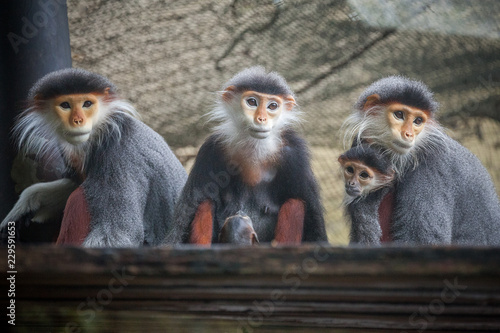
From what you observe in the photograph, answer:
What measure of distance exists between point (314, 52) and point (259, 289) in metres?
3.84

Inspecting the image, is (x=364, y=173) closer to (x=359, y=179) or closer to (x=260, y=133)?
(x=359, y=179)

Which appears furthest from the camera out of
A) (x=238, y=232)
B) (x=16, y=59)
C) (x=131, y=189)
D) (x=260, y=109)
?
(x=16, y=59)

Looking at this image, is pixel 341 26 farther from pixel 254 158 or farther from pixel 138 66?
pixel 254 158

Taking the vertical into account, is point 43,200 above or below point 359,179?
below

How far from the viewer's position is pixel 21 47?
4.10 meters

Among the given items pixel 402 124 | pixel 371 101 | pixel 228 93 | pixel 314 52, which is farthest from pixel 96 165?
pixel 314 52

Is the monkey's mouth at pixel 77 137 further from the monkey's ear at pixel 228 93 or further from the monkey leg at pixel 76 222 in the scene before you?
the monkey's ear at pixel 228 93

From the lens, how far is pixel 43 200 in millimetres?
3971

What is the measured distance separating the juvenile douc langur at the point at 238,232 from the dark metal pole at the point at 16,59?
171cm

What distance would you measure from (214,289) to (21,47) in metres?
3.00

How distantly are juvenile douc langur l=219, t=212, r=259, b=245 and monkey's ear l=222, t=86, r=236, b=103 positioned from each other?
2.56ft

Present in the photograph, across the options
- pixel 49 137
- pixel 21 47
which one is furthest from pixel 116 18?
pixel 49 137

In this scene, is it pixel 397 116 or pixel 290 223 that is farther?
pixel 397 116

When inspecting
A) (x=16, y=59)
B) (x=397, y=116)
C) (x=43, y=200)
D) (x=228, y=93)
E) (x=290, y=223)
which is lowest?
(x=43, y=200)
